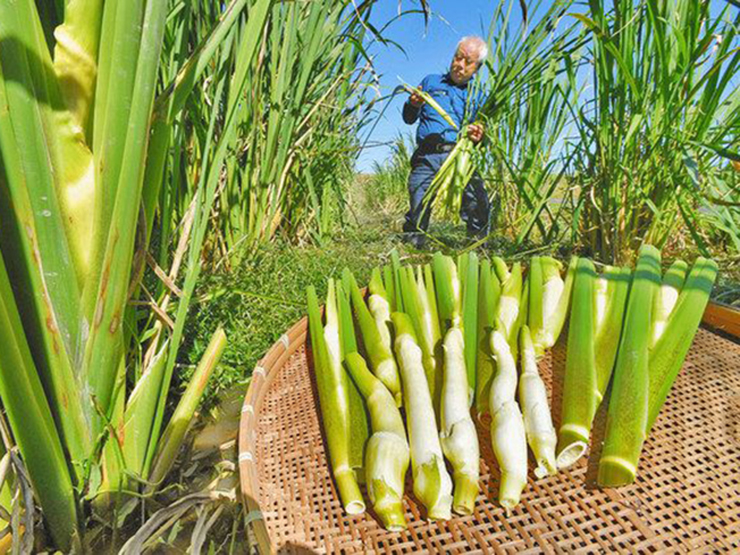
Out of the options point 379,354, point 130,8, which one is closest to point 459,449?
point 379,354

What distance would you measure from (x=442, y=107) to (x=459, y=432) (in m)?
2.80

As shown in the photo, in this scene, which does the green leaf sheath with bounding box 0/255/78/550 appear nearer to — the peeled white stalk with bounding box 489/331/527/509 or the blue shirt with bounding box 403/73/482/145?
the peeled white stalk with bounding box 489/331/527/509

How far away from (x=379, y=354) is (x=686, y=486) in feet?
2.04

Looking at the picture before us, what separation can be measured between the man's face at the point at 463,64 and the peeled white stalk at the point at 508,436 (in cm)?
266

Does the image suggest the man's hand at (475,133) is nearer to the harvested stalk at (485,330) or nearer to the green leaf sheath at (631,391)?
the harvested stalk at (485,330)

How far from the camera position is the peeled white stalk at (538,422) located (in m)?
0.79

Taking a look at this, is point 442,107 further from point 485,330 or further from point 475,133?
point 485,330

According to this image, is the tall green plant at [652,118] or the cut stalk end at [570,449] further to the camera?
the tall green plant at [652,118]

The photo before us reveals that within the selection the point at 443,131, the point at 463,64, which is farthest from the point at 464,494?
the point at 463,64

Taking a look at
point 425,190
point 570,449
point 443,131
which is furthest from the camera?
point 425,190

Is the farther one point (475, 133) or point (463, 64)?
point (463, 64)

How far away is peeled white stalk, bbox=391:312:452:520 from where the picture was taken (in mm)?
722

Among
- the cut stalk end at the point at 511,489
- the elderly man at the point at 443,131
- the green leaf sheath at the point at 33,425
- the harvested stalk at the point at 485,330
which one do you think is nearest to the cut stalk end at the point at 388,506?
the cut stalk end at the point at 511,489

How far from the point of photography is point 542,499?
795mm
